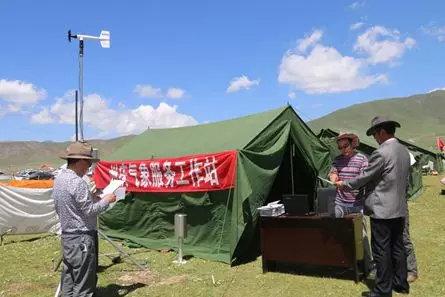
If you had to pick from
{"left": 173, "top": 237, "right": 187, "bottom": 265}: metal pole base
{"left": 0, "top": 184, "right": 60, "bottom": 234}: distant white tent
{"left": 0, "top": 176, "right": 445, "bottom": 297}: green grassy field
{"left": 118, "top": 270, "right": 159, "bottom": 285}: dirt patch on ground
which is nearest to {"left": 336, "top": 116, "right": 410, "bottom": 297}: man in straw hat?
{"left": 0, "top": 176, "right": 445, "bottom": 297}: green grassy field

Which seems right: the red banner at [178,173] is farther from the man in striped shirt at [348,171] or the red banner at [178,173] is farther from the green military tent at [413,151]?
the green military tent at [413,151]

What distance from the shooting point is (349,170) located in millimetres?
6617

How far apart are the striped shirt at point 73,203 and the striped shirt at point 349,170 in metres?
3.28

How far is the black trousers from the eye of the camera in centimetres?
547

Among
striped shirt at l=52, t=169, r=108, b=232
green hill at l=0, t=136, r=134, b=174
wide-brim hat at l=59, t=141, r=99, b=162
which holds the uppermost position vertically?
green hill at l=0, t=136, r=134, b=174

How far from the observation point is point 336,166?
6.78 metres

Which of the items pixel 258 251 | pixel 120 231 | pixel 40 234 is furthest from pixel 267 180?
pixel 40 234

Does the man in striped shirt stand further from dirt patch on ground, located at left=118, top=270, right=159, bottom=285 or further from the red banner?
dirt patch on ground, located at left=118, top=270, right=159, bottom=285

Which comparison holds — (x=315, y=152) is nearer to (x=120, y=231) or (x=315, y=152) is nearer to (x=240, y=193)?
(x=240, y=193)

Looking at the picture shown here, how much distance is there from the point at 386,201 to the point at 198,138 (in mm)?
5194

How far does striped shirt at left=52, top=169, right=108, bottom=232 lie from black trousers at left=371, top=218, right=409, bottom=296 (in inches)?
122

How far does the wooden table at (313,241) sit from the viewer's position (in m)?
6.52

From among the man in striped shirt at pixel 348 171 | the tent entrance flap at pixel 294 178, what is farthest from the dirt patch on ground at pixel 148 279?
the tent entrance flap at pixel 294 178

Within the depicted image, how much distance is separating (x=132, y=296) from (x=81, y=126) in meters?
9.01
